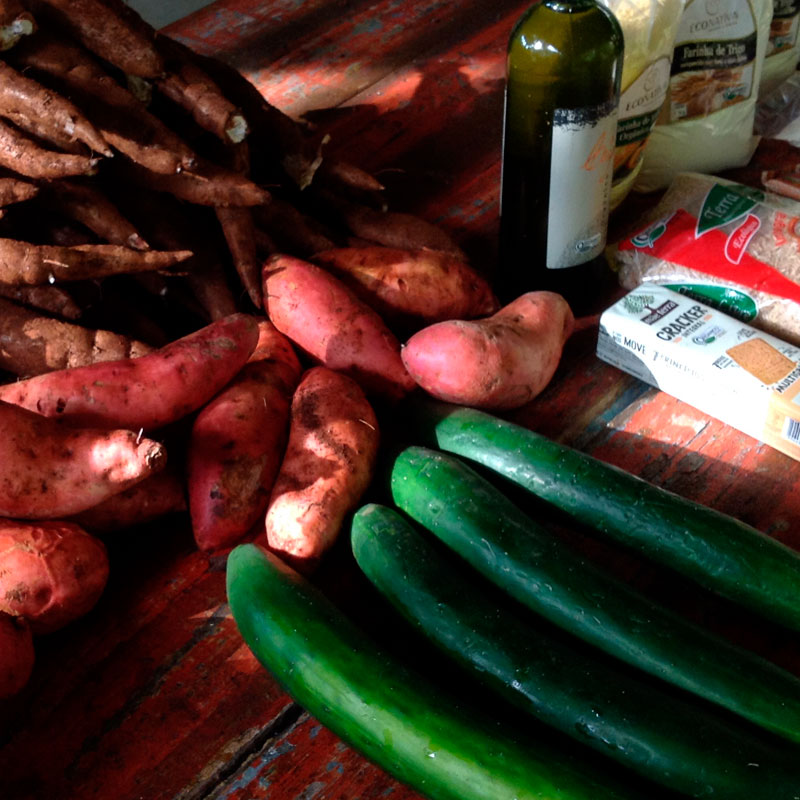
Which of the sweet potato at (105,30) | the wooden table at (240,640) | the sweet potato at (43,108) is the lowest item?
the wooden table at (240,640)

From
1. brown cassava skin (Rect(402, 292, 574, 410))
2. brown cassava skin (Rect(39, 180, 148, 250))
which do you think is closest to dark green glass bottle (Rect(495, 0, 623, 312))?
brown cassava skin (Rect(402, 292, 574, 410))

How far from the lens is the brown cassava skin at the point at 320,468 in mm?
897

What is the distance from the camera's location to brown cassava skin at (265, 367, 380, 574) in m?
0.90

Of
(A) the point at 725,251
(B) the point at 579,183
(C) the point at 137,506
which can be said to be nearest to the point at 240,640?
(C) the point at 137,506

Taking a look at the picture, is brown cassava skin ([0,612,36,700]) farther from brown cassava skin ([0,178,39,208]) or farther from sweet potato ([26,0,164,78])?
sweet potato ([26,0,164,78])

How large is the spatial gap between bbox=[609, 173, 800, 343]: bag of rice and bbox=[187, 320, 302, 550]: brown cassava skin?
0.56 meters

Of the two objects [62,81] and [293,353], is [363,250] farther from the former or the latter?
[62,81]

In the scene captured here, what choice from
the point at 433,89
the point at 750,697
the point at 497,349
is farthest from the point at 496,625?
the point at 433,89

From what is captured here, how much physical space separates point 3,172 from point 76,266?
139 mm

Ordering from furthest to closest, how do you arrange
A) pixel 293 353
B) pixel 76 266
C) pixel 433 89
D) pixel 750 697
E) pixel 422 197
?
pixel 433 89 → pixel 422 197 → pixel 293 353 → pixel 76 266 → pixel 750 697

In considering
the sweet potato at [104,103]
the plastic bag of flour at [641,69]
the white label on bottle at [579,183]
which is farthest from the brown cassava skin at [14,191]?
the plastic bag of flour at [641,69]

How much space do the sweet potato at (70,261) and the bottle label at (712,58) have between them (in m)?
0.81

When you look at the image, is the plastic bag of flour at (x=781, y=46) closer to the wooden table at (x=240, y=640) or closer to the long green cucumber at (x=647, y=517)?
the wooden table at (x=240, y=640)

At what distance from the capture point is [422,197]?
57.0 inches
